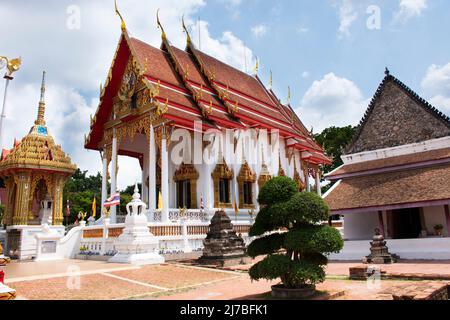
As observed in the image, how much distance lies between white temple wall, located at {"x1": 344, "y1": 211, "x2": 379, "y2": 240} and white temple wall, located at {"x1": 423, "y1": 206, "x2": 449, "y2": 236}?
5.35 ft

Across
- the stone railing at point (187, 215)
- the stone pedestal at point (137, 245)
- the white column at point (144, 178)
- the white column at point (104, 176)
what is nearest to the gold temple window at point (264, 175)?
the stone railing at point (187, 215)

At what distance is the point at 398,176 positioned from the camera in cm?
1234

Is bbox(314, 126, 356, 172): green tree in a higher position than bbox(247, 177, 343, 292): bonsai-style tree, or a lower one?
higher

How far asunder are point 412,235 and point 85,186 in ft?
145

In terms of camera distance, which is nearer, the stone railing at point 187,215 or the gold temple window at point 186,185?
the stone railing at point 187,215

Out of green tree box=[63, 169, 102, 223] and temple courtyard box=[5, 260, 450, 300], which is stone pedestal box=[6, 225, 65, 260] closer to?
temple courtyard box=[5, 260, 450, 300]

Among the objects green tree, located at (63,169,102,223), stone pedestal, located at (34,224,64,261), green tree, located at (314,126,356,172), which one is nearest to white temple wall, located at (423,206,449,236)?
stone pedestal, located at (34,224,64,261)

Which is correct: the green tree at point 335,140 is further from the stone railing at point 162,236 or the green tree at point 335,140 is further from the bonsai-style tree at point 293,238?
the bonsai-style tree at point 293,238

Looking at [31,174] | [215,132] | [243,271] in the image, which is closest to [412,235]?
[243,271]

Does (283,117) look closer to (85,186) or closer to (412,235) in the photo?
(412,235)

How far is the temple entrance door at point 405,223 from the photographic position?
13.1 m

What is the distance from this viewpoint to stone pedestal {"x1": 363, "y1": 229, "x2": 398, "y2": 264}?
10477mm

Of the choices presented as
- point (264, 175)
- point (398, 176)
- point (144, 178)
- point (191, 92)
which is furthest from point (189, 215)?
point (398, 176)

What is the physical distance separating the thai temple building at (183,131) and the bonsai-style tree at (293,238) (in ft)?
27.0
